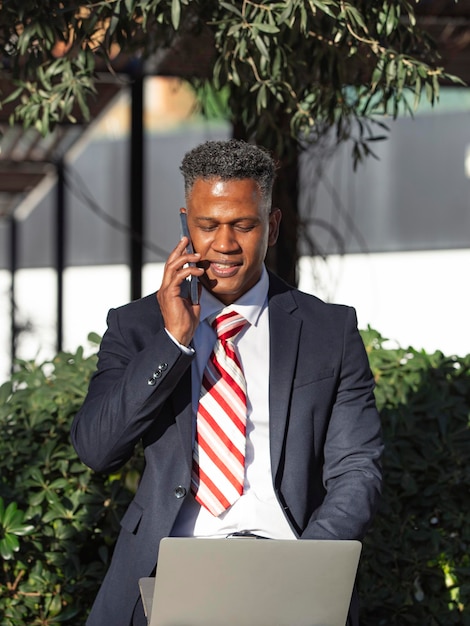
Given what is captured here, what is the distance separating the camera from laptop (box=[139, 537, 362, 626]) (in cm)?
195

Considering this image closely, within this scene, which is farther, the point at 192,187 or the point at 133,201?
the point at 133,201

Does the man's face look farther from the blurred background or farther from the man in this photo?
the blurred background

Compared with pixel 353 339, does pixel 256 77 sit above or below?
above

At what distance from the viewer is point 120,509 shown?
145 inches

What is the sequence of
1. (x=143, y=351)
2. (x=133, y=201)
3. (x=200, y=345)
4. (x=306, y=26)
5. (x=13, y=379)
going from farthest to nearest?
(x=133, y=201) → (x=13, y=379) → (x=306, y=26) → (x=200, y=345) → (x=143, y=351)

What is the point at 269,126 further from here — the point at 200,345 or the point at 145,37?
the point at 200,345

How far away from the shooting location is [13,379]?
421 cm

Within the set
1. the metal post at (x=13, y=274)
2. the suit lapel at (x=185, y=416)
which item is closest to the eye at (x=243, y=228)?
the suit lapel at (x=185, y=416)

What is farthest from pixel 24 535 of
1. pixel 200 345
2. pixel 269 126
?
pixel 269 126

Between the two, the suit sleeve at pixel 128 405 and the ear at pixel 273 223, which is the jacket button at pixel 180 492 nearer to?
the suit sleeve at pixel 128 405

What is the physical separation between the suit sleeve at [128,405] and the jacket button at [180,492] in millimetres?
127

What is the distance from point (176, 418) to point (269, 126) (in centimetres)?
268

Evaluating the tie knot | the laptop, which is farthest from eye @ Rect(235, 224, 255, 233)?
the laptop

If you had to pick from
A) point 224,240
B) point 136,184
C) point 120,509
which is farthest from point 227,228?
point 136,184
